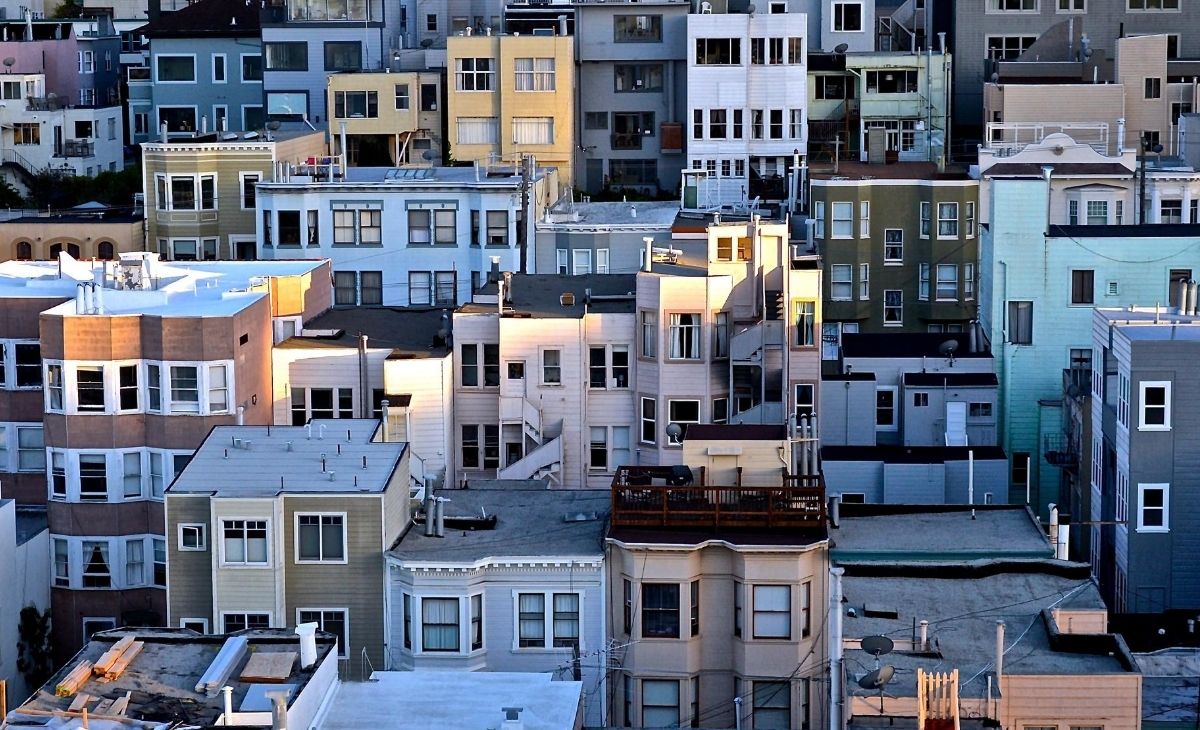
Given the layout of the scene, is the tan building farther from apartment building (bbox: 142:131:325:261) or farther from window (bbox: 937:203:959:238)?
window (bbox: 937:203:959:238)

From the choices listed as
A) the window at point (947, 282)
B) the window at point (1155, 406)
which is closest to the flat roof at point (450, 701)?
the window at point (1155, 406)

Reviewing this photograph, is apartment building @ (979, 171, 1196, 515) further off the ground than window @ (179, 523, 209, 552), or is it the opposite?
apartment building @ (979, 171, 1196, 515)

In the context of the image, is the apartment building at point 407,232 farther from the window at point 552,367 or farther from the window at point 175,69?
the window at point 175,69

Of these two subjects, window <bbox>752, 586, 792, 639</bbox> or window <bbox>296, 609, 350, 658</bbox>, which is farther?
window <bbox>296, 609, 350, 658</bbox>

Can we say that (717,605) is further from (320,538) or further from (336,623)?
(320,538)

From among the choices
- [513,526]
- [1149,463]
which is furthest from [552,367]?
[1149,463]

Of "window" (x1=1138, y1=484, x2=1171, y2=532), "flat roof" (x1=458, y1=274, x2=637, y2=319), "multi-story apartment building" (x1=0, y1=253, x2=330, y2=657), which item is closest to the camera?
"multi-story apartment building" (x1=0, y1=253, x2=330, y2=657)

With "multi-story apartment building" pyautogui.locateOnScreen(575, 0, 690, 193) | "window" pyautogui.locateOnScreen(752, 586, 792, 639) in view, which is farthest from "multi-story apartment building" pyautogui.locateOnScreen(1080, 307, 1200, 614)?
"multi-story apartment building" pyautogui.locateOnScreen(575, 0, 690, 193)
